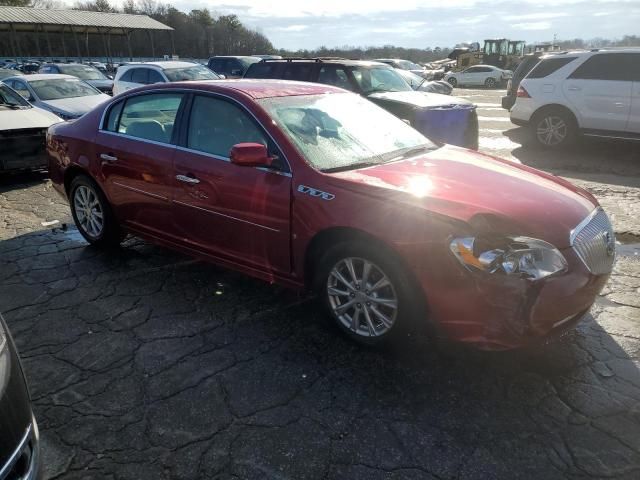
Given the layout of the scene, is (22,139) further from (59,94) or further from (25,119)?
(59,94)

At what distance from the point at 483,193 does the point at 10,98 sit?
8.58 metres

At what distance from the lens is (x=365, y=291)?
307 cm

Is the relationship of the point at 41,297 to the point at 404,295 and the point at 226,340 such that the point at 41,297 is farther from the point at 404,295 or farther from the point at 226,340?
the point at 404,295

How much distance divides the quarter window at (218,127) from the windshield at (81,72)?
14429 millimetres

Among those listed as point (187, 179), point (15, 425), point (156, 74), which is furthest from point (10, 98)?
point (15, 425)

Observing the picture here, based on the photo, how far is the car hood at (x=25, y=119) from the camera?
7254mm

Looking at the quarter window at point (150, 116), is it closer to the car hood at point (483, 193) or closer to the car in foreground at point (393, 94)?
the car hood at point (483, 193)

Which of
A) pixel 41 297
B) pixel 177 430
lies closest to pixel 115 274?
pixel 41 297

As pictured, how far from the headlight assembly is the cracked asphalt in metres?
0.71


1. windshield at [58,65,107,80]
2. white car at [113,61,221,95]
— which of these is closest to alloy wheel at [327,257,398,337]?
white car at [113,61,221,95]

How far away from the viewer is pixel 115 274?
437 cm

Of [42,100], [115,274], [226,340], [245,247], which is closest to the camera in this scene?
[226,340]

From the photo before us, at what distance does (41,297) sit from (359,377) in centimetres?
272

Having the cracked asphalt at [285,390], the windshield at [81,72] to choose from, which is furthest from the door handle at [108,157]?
the windshield at [81,72]
